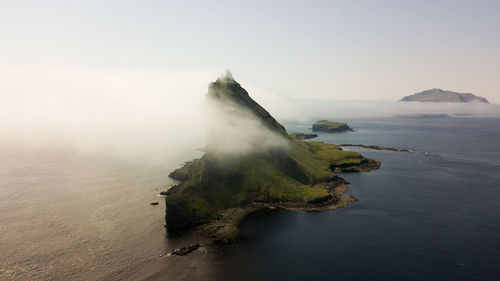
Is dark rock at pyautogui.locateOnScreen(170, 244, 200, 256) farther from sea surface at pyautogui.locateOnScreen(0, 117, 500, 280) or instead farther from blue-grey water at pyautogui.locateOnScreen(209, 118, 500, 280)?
blue-grey water at pyautogui.locateOnScreen(209, 118, 500, 280)

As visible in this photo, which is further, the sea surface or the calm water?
the calm water

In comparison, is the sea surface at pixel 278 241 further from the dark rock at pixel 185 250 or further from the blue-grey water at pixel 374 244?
the dark rock at pixel 185 250

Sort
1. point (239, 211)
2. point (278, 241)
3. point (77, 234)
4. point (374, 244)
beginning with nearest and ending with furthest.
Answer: point (374, 244), point (77, 234), point (278, 241), point (239, 211)

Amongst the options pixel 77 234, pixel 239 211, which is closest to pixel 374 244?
pixel 239 211

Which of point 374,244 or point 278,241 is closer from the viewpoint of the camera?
point 374,244

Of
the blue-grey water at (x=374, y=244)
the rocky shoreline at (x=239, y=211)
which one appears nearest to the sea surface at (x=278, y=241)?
the blue-grey water at (x=374, y=244)

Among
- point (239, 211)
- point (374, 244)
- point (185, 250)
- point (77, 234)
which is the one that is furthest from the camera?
point (239, 211)

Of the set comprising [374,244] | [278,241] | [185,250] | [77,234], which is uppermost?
[77,234]

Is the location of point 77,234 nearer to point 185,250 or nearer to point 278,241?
point 185,250

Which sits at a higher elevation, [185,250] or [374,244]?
[185,250]

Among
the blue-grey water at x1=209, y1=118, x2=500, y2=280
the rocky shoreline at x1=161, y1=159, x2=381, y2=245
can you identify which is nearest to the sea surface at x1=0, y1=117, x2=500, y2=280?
the blue-grey water at x1=209, y1=118, x2=500, y2=280

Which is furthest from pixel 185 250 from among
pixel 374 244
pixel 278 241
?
pixel 374 244
